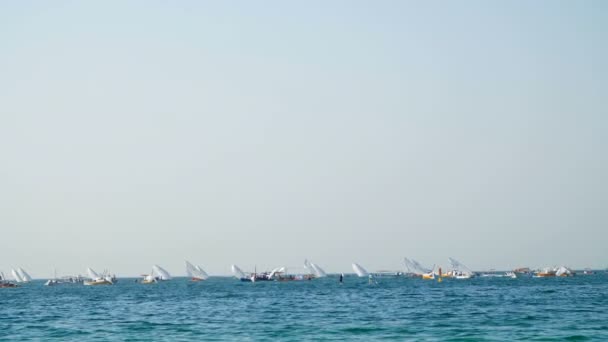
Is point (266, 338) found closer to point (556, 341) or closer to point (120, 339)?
point (120, 339)

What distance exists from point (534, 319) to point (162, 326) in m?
31.0

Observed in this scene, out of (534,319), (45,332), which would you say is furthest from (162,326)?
(534,319)

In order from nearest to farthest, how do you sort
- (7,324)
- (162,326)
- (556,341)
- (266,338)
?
(556,341)
(266,338)
(162,326)
(7,324)

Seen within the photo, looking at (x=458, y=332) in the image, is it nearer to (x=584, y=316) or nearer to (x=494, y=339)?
(x=494, y=339)

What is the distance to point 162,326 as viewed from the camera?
65.4 meters

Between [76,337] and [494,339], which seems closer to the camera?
[494,339]

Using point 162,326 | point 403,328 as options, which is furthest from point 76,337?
point 403,328

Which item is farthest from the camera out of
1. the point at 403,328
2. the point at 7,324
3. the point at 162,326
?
the point at 7,324

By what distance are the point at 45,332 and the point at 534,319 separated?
131 ft

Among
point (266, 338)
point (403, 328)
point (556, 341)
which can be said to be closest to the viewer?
point (556, 341)

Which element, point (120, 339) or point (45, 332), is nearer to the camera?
point (120, 339)

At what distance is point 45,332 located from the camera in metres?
62.5

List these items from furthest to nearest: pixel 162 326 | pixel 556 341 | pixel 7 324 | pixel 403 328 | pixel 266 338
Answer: pixel 7 324 → pixel 162 326 → pixel 403 328 → pixel 266 338 → pixel 556 341

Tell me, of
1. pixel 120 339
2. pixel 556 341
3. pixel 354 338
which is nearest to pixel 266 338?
pixel 354 338
